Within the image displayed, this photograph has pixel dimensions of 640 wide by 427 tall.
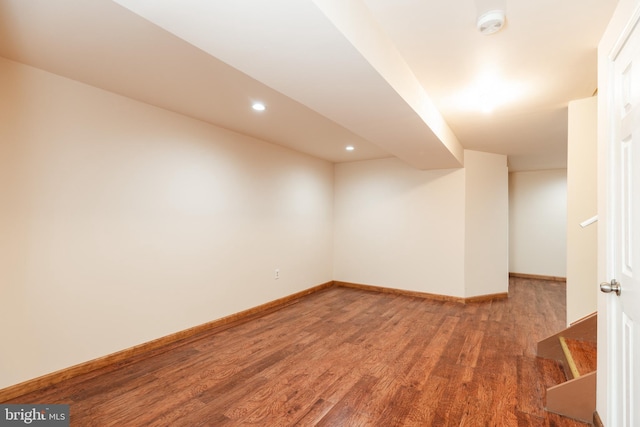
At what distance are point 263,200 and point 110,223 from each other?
1942 millimetres

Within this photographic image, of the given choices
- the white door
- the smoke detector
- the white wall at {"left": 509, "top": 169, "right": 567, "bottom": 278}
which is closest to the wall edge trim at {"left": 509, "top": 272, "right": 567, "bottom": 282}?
the white wall at {"left": 509, "top": 169, "right": 567, "bottom": 278}

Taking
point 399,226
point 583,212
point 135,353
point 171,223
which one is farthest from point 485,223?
point 135,353

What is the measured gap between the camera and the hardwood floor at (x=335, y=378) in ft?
6.36

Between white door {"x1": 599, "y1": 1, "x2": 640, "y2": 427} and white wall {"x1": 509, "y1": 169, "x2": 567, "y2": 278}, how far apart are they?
18.4ft

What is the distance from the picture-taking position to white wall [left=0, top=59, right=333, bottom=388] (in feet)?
7.09

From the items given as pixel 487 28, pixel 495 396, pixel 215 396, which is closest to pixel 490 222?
pixel 495 396

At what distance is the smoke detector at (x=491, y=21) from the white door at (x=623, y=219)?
505 millimetres

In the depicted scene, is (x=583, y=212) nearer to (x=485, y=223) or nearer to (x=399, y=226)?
(x=485, y=223)

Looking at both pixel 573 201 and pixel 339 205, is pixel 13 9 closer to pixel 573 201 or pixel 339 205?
pixel 573 201

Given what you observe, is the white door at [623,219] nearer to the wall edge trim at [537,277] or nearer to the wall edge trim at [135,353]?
the wall edge trim at [135,353]

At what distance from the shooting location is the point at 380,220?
5.33 metres

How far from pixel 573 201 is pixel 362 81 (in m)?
2.22

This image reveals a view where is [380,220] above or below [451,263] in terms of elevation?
above

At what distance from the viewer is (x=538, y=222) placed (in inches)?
247
